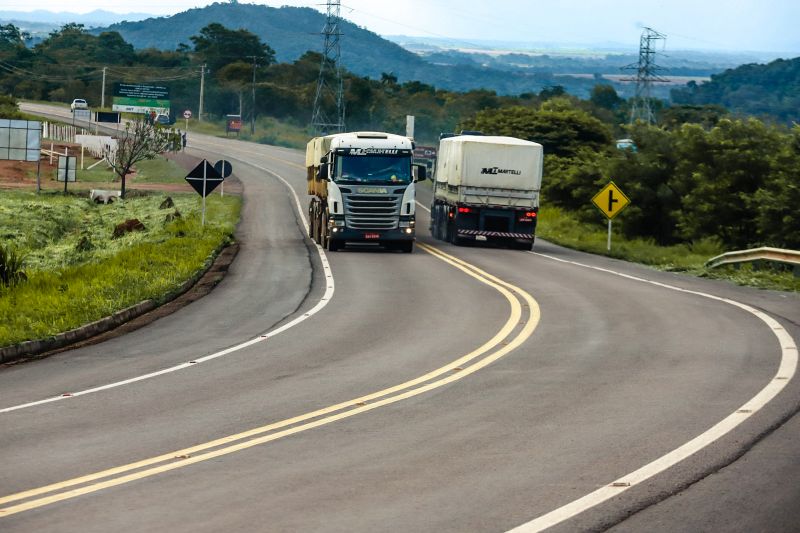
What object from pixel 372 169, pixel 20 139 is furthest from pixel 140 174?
pixel 372 169

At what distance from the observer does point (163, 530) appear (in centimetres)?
788

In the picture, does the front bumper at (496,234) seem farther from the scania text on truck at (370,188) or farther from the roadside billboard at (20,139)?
the roadside billboard at (20,139)

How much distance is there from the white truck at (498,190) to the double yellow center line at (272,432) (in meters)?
20.5

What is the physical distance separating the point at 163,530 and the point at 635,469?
3.75 m

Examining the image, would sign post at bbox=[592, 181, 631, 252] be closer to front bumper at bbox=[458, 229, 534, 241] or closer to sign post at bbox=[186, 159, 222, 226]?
front bumper at bbox=[458, 229, 534, 241]

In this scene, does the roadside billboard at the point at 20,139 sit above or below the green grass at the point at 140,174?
above

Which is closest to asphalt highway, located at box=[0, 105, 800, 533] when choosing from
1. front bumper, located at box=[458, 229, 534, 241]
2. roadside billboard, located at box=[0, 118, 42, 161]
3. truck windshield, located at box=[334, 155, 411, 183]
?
truck windshield, located at box=[334, 155, 411, 183]

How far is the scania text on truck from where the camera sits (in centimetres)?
3534

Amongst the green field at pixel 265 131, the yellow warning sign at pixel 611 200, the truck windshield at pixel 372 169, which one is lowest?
the yellow warning sign at pixel 611 200

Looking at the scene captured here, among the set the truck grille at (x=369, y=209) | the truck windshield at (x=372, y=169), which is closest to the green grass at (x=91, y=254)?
the truck grille at (x=369, y=209)

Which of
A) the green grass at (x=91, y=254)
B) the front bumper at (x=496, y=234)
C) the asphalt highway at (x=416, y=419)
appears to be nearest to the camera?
the asphalt highway at (x=416, y=419)

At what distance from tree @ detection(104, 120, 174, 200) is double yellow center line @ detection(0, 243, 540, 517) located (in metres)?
49.5

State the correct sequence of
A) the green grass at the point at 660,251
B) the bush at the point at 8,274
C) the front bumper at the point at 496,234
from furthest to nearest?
the front bumper at the point at 496,234, the green grass at the point at 660,251, the bush at the point at 8,274

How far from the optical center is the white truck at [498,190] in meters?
39.7
